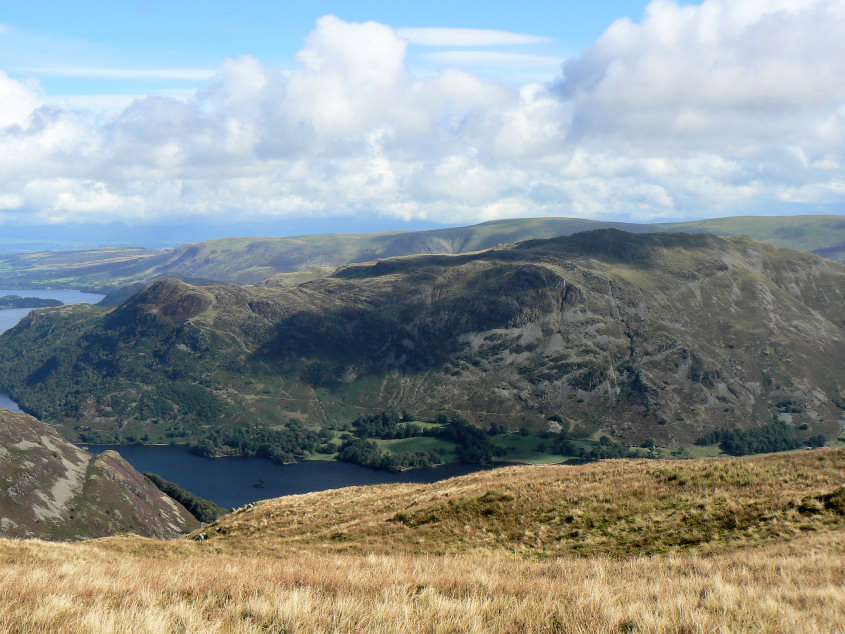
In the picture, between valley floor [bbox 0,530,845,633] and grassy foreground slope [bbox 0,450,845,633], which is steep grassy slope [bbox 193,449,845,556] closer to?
grassy foreground slope [bbox 0,450,845,633]

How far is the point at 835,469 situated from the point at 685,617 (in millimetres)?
29956

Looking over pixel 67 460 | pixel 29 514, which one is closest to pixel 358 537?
pixel 29 514

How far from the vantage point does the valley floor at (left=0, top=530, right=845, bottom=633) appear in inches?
374

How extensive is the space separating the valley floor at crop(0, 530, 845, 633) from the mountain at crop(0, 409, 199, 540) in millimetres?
161485

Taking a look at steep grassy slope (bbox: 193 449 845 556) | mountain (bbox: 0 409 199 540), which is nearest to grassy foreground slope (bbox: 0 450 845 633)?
steep grassy slope (bbox: 193 449 845 556)

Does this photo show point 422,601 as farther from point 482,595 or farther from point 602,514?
point 602,514

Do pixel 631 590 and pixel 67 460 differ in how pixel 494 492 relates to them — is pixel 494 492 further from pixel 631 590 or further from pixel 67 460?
pixel 67 460

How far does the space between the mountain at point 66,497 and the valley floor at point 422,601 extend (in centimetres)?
16148

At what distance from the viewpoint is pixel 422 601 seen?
1142 centimetres

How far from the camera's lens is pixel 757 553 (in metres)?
20.0

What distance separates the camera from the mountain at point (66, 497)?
14925 centimetres

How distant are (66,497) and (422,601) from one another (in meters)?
200

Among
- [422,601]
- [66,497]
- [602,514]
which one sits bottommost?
[66,497]

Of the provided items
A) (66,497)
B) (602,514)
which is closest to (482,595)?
(602,514)
